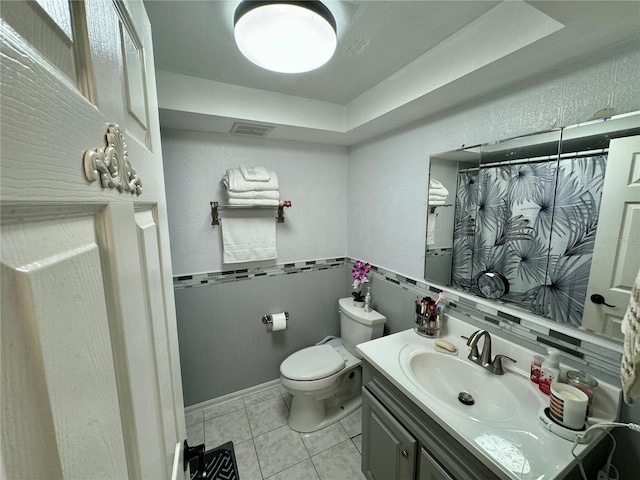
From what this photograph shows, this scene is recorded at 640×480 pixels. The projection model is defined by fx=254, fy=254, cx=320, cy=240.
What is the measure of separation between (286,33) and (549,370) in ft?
5.02

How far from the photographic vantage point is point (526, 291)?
109 cm

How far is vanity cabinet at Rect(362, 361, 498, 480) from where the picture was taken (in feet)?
2.78

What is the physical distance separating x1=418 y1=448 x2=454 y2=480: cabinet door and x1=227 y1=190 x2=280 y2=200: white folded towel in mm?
1540

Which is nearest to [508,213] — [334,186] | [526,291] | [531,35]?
[526,291]

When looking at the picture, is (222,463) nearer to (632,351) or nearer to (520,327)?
(520,327)

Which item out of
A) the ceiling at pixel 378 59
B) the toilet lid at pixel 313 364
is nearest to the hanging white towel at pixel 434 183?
the ceiling at pixel 378 59

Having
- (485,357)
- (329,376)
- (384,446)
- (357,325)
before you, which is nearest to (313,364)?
(329,376)

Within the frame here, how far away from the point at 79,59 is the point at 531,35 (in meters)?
1.21

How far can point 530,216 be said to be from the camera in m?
1.06

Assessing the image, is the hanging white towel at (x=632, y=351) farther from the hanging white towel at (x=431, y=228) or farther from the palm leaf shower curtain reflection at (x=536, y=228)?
the hanging white towel at (x=431, y=228)

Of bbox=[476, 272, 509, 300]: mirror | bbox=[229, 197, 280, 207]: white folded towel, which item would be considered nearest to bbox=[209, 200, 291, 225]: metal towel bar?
bbox=[229, 197, 280, 207]: white folded towel

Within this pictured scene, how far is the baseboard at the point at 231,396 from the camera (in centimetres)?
185

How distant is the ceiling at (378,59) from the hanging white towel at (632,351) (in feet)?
2.64

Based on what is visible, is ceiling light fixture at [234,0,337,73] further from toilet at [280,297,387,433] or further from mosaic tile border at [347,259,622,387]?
toilet at [280,297,387,433]
